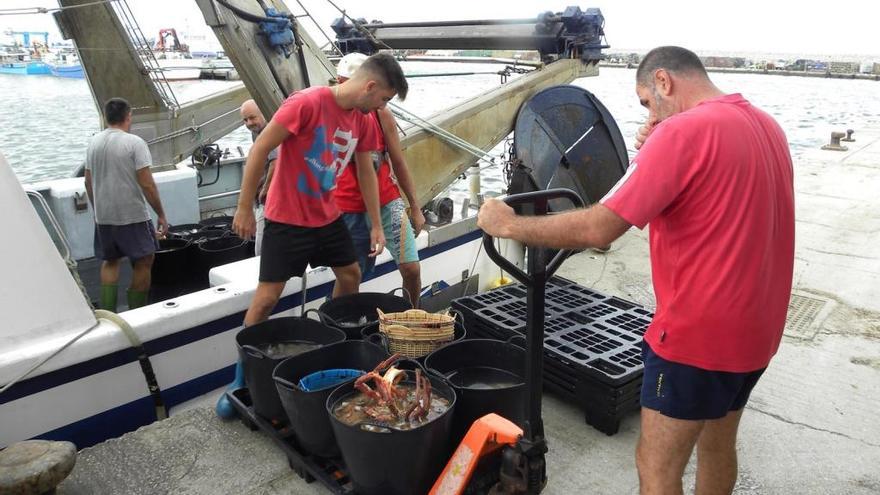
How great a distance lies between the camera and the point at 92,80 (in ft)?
23.8

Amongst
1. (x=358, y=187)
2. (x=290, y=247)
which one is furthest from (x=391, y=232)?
(x=290, y=247)

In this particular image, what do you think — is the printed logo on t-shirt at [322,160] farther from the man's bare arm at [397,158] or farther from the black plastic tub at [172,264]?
the black plastic tub at [172,264]

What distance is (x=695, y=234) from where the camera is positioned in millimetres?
1933

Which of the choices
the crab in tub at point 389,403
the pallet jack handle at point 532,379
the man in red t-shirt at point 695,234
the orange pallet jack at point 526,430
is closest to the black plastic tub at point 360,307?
the crab in tub at point 389,403

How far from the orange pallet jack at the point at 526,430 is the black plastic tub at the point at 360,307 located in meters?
1.44

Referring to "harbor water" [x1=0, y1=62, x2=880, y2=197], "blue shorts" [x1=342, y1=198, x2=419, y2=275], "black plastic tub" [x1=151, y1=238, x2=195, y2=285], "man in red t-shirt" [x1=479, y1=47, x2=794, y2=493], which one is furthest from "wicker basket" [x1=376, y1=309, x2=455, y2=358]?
"black plastic tub" [x1=151, y1=238, x2=195, y2=285]

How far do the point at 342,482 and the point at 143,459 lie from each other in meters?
1.04

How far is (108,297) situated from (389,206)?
100 inches

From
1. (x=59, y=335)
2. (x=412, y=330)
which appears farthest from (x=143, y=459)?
(x=412, y=330)

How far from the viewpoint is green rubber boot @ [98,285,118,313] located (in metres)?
5.13

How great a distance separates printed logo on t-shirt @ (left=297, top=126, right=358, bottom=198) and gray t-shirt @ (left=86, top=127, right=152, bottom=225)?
2229mm

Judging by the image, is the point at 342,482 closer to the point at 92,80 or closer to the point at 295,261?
the point at 295,261

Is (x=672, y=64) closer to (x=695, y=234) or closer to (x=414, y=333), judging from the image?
(x=695, y=234)

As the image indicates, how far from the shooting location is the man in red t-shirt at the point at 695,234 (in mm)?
1852
